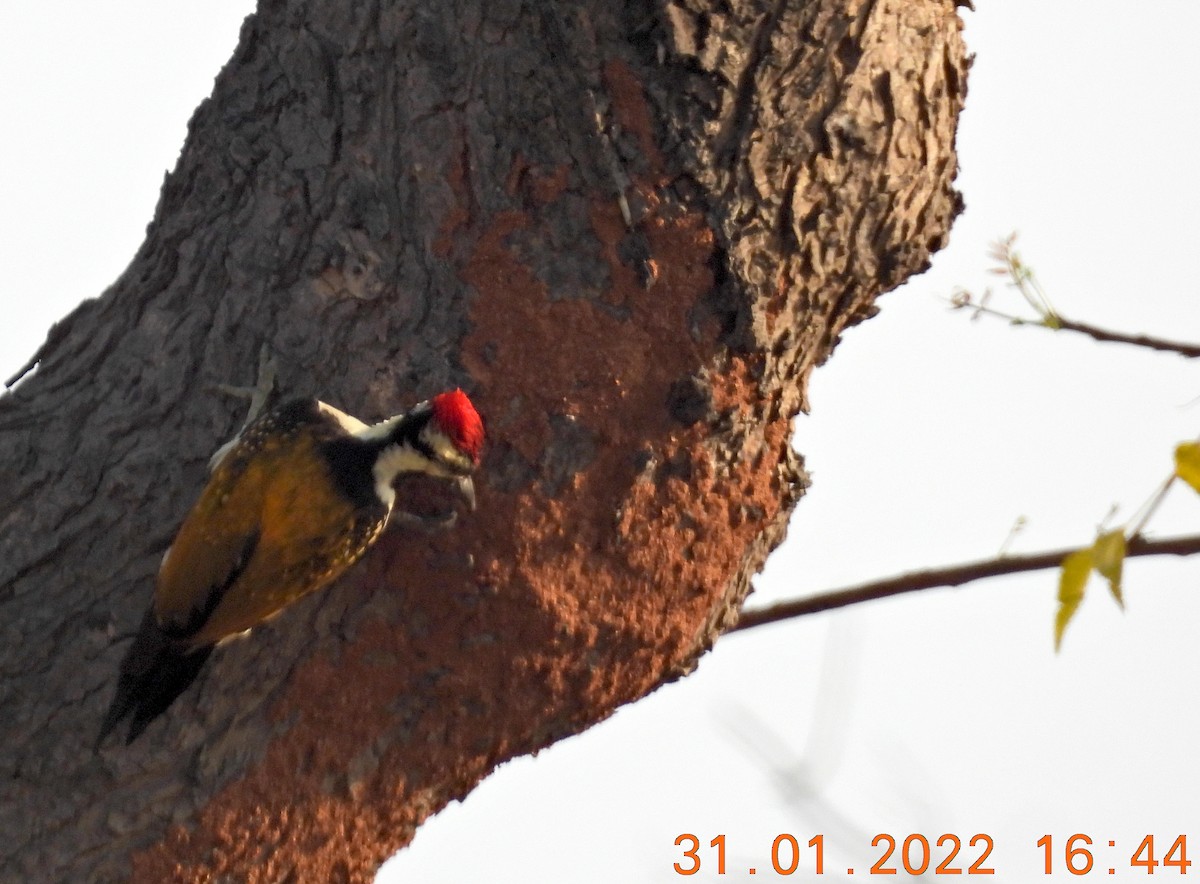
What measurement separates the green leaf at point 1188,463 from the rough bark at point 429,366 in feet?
4.80

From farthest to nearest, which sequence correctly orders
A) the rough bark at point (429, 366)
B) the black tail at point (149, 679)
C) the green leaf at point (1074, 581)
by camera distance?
the rough bark at point (429, 366), the black tail at point (149, 679), the green leaf at point (1074, 581)

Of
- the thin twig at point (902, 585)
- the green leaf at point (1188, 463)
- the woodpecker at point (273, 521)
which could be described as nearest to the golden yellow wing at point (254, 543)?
the woodpecker at point (273, 521)

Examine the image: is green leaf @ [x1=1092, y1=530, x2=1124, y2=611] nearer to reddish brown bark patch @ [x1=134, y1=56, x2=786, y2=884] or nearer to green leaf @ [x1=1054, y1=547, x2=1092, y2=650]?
Result: green leaf @ [x1=1054, y1=547, x2=1092, y2=650]

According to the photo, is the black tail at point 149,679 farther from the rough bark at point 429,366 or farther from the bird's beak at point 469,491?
the bird's beak at point 469,491

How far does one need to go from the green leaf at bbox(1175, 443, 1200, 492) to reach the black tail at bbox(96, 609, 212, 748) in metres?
1.93

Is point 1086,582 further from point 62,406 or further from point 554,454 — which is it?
point 62,406

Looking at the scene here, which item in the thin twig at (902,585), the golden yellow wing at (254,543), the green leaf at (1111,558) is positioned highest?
the green leaf at (1111,558)

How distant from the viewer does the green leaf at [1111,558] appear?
1.69 meters

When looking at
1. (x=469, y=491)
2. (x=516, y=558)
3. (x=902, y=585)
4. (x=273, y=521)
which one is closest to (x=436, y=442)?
(x=469, y=491)

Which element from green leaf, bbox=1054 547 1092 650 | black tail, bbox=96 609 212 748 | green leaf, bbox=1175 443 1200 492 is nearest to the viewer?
green leaf, bbox=1175 443 1200 492

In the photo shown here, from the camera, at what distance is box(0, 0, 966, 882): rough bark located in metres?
2.92

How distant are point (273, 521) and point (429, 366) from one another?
502 mm

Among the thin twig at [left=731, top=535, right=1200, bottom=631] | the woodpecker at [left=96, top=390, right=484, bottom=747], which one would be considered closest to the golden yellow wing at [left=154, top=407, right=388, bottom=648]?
the woodpecker at [left=96, top=390, right=484, bottom=747]

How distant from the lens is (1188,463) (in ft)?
5.40
